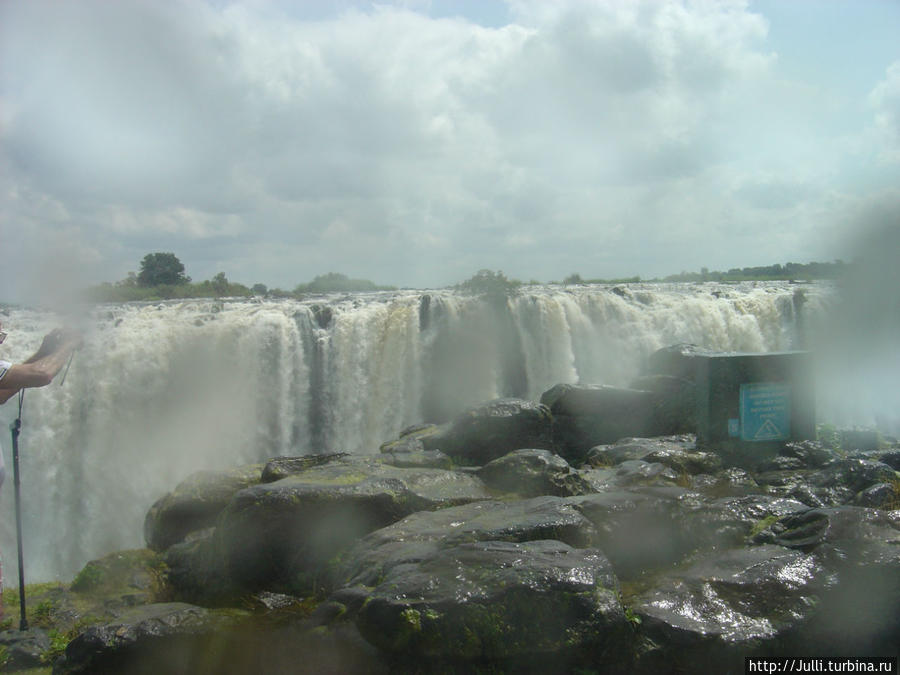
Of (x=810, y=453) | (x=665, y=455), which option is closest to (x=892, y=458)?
(x=810, y=453)

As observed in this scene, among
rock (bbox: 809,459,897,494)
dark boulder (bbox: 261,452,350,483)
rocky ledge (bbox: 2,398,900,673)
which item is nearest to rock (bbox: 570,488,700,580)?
rocky ledge (bbox: 2,398,900,673)

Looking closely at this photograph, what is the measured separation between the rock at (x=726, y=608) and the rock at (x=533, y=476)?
5.62 feet

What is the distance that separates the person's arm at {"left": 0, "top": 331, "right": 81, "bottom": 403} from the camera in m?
2.82

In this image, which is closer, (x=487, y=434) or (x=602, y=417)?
(x=487, y=434)

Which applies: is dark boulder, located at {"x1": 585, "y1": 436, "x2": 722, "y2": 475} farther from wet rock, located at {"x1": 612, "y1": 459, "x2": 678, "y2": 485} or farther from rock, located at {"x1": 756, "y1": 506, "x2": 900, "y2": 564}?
rock, located at {"x1": 756, "y1": 506, "x2": 900, "y2": 564}

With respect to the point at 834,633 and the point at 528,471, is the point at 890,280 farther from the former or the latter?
the point at 834,633

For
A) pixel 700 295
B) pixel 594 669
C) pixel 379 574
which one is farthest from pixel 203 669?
pixel 700 295

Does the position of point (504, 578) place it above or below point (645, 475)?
above

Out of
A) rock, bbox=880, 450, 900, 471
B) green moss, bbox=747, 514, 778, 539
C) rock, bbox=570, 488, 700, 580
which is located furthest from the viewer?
rock, bbox=880, 450, 900, 471

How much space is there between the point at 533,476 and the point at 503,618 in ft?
9.07

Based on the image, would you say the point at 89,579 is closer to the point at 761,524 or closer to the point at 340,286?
the point at 761,524

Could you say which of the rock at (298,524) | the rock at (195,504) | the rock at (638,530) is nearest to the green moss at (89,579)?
the rock at (195,504)

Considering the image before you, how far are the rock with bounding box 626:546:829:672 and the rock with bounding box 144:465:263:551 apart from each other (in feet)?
14.1

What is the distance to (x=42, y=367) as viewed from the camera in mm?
2908
